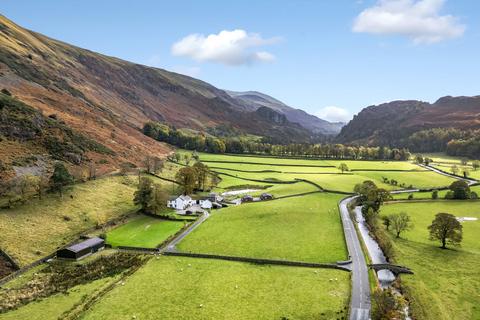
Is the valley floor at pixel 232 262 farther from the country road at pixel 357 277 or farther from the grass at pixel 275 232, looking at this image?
the country road at pixel 357 277

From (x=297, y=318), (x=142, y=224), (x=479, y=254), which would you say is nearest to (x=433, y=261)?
(x=479, y=254)

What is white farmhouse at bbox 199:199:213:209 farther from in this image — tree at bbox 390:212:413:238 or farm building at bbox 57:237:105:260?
tree at bbox 390:212:413:238

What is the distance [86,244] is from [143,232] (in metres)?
12.4

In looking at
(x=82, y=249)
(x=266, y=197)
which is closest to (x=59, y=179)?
(x=82, y=249)

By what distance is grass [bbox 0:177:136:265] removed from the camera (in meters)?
62.7

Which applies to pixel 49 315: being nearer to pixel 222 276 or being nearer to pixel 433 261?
pixel 222 276

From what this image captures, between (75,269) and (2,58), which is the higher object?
(2,58)

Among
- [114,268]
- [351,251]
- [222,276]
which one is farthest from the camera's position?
[351,251]

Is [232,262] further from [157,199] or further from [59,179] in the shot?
[59,179]

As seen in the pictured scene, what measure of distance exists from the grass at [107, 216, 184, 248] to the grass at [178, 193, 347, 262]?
532 cm

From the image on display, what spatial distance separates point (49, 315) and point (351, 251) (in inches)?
1823

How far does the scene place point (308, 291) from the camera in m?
48.7

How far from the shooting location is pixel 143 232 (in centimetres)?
7531

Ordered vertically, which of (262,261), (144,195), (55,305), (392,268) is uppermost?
(144,195)
